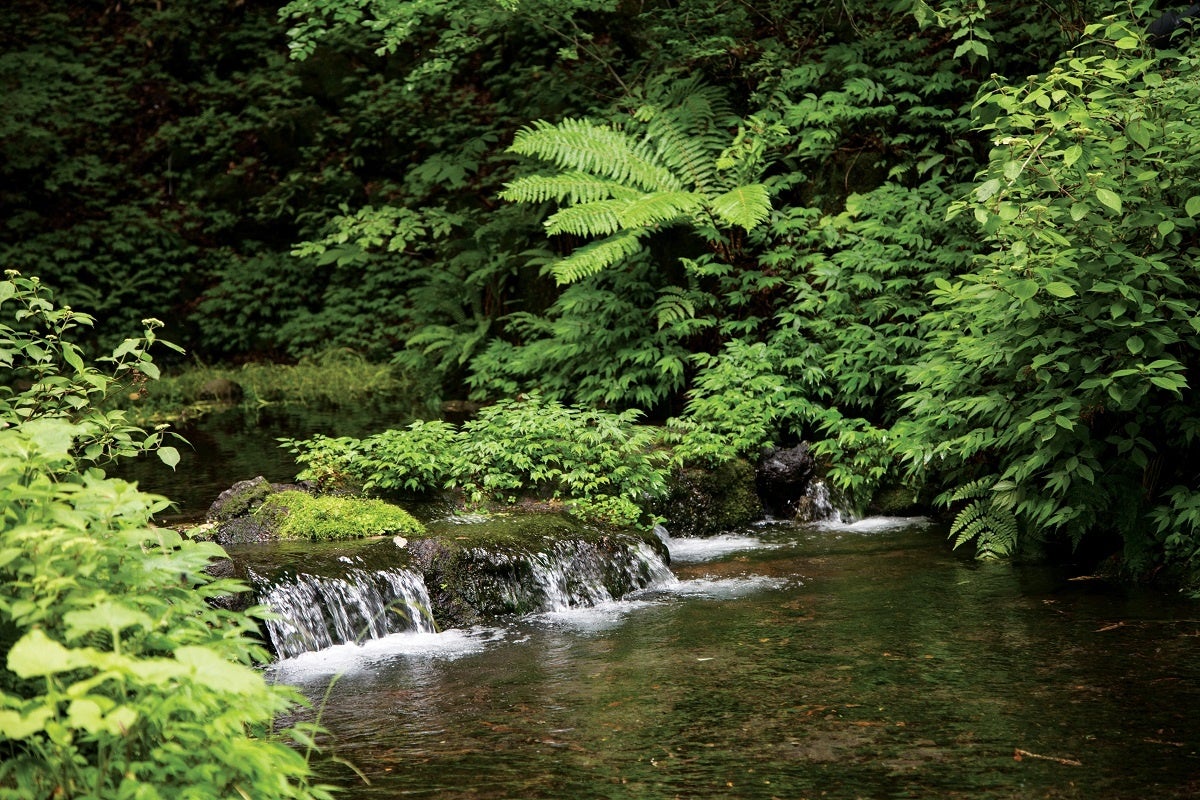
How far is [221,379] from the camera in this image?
46.0ft

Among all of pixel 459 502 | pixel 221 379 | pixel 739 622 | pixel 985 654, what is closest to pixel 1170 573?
pixel 985 654

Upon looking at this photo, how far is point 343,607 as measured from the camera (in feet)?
19.2

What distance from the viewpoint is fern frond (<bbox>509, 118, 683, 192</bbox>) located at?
10.2 m

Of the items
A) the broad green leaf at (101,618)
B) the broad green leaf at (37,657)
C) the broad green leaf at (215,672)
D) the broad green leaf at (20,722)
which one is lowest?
the broad green leaf at (20,722)

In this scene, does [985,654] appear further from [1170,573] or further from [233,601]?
[233,601]

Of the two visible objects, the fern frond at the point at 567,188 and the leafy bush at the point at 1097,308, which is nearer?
the leafy bush at the point at 1097,308

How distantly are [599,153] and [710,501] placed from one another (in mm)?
3883

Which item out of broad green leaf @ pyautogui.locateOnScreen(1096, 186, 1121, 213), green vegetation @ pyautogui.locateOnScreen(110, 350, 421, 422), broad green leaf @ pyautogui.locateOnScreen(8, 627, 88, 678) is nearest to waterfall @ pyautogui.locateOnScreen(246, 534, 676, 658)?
broad green leaf @ pyautogui.locateOnScreen(1096, 186, 1121, 213)

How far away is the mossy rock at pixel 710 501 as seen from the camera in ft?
27.0

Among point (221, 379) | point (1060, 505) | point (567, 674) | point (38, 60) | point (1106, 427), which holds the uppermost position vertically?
point (38, 60)

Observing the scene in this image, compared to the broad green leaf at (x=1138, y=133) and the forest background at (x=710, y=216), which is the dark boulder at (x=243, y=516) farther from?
the broad green leaf at (x=1138, y=133)

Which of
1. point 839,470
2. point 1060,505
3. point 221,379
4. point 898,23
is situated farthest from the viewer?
point 221,379

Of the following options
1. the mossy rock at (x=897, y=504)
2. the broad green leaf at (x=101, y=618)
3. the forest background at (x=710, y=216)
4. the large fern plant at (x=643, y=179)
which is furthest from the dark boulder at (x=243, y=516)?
the broad green leaf at (x=101, y=618)

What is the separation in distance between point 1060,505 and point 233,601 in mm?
4771
